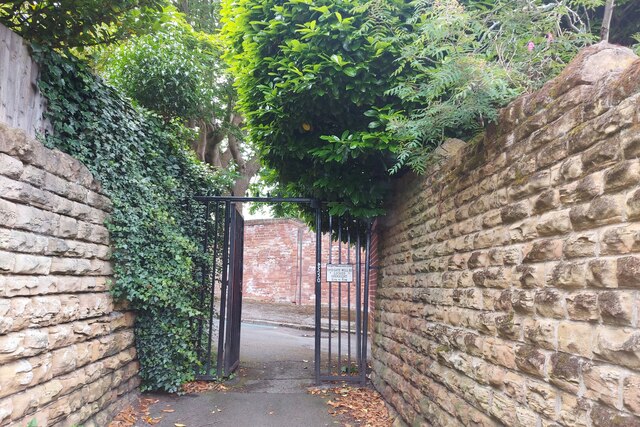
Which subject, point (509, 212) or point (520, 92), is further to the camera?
point (520, 92)

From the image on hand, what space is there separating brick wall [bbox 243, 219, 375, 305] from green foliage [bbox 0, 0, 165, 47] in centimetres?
1133

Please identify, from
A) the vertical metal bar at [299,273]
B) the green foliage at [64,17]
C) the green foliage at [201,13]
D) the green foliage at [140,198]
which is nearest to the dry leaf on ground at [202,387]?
the green foliage at [140,198]

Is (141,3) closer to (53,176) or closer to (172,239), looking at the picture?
(53,176)

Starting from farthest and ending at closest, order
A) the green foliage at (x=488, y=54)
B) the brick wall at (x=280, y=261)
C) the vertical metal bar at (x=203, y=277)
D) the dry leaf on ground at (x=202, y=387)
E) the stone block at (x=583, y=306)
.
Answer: the brick wall at (x=280, y=261)
the vertical metal bar at (x=203, y=277)
the dry leaf on ground at (x=202, y=387)
the green foliage at (x=488, y=54)
the stone block at (x=583, y=306)

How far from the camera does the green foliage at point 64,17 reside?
3.71 m

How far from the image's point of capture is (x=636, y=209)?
1764 millimetres

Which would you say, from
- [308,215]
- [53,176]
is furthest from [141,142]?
[308,215]

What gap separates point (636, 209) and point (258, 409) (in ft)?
15.0

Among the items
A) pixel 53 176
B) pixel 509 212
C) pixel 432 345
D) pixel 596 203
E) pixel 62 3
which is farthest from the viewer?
pixel 432 345

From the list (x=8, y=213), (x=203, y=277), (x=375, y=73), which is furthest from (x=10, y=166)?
(x=203, y=277)

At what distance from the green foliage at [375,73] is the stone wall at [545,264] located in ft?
1.37

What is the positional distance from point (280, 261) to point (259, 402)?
35.0 ft

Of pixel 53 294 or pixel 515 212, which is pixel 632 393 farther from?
pixel 53 294

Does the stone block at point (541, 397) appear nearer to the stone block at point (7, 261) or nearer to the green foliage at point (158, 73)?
the stone block at point (7, 261)
